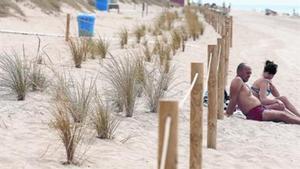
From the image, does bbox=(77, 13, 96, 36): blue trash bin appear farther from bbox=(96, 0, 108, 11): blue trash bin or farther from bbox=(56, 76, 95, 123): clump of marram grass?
bbox=(96, 0, 108, 11): blue trash bin

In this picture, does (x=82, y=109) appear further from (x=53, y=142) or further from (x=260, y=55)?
(x=260, y=55)

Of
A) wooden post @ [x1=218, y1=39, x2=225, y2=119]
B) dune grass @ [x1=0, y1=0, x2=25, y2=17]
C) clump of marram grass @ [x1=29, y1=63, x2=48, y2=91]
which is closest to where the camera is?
wooden post @ [x1=218, y1=39, x2=225, y2=119]

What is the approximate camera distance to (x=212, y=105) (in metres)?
5.45

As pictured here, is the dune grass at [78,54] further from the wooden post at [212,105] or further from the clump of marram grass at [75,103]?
the wooden post at [212,105]

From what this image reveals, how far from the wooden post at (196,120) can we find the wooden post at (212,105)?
3.40 ft

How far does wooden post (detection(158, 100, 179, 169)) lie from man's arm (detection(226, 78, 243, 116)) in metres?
4.25

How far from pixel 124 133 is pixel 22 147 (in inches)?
45.1

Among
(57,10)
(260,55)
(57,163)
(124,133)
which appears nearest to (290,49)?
(260,55)

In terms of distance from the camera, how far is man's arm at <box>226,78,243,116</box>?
705 cm

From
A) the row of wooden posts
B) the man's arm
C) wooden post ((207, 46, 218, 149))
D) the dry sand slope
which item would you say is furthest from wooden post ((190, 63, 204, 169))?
the man's arm

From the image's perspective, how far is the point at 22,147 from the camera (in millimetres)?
4910

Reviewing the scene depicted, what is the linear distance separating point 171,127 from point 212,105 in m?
2.74

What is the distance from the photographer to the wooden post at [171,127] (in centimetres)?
269

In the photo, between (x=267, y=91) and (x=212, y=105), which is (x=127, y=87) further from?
(x=267, y=91)
